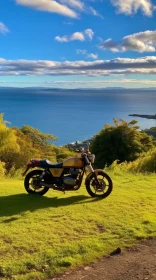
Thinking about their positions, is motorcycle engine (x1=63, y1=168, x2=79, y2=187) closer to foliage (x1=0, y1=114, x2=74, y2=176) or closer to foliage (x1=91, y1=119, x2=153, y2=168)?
foliage (x1=0, y1=114, x2=74, y2=176)

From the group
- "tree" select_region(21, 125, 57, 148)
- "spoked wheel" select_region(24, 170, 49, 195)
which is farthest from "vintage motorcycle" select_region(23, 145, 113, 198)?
"tree" select_region(21, 125, 57, 148)

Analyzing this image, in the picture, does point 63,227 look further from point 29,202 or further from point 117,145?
point 117,145

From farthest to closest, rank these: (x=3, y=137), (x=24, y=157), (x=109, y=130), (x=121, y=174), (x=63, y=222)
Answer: (x=109, y=130)
(x=24, y=157)
(x=3, y=137)
(x=121, y=174)
(x=63, y=222)

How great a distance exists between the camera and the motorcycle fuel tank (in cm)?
657

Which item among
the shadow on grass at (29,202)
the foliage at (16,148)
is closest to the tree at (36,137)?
the foliage at (16,148)

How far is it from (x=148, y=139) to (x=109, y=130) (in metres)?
7.78

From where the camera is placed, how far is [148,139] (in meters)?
44.5

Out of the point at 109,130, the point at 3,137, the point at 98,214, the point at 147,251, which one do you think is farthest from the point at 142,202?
the point at 109,130

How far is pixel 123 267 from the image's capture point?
3.91 m

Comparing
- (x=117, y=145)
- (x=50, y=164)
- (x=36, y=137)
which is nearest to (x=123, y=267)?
(x=50, y=164)

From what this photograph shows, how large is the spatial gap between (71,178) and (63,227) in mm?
1639

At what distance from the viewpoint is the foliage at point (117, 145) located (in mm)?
37875

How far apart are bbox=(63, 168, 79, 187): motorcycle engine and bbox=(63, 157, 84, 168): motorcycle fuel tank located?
115 mm

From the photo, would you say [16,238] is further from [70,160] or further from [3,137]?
[3,137]
